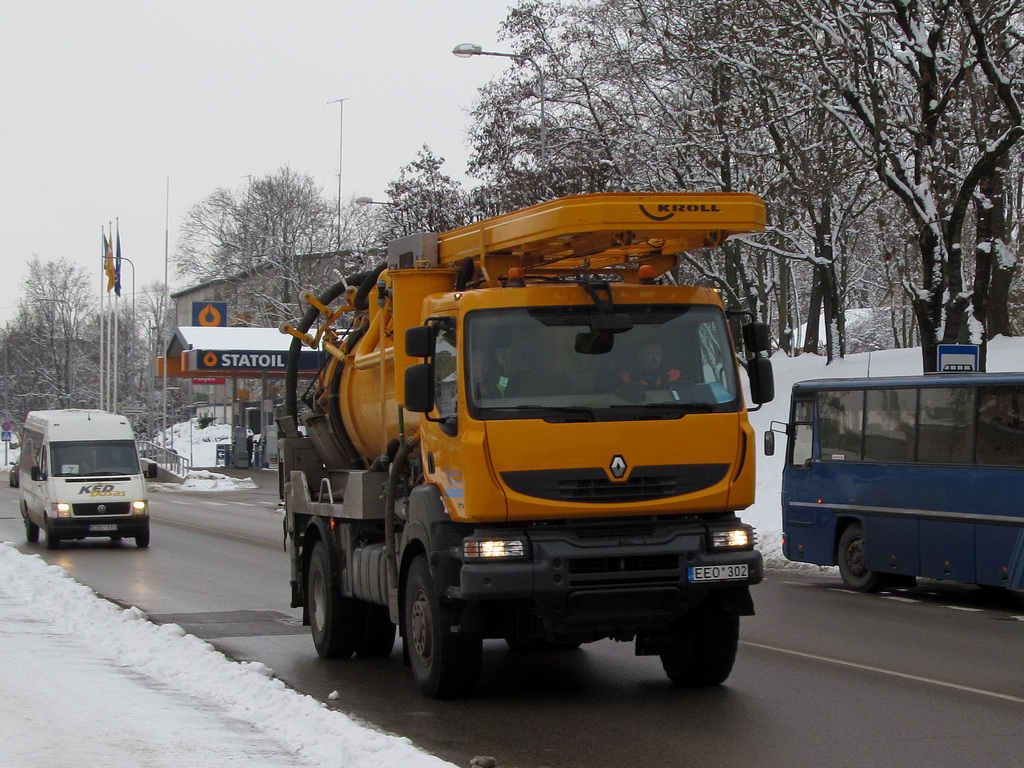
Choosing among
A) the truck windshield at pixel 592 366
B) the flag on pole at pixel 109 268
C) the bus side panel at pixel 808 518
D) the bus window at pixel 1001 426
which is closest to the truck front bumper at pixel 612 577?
the truck windshield at pixel 592 366

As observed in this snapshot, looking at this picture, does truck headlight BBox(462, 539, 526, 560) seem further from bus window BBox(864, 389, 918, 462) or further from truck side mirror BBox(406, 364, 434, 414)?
bus window BBox(864, 389, 918, 462)

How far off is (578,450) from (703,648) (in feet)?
6.14

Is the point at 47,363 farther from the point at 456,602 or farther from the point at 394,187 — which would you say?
Answer: the point at 456,602

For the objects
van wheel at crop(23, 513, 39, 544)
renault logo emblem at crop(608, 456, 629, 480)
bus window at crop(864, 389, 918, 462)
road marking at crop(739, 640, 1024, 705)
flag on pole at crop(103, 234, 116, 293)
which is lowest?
van wheel at crop(23, 513, 39, 544)

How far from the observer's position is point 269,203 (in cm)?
7706

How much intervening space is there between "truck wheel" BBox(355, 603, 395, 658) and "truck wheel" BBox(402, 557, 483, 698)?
2082mm

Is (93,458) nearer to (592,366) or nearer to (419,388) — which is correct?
(419,388)

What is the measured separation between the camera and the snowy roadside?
6.98m

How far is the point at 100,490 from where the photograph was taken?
81.5ft

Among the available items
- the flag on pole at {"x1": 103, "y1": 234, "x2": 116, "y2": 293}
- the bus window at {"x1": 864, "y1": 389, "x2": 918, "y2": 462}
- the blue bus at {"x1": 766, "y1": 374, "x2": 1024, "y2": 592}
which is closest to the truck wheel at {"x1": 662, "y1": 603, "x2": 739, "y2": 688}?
the blue bus at {"x1": 766, "y1": 374, "x2": 1024, "y2": 592}

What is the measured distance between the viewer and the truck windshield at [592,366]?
→ 869 cm

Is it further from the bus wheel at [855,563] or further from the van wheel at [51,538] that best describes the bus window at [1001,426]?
the van wheel at [51,538]

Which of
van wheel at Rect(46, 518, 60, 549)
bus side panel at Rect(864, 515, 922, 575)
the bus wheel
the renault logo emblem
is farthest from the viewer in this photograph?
van wheel at Rect(46, 518, 60, 549)

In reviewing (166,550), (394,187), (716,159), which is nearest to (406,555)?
(166,550)
